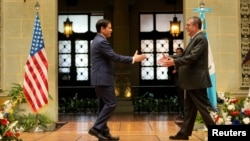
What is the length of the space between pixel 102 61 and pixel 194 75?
1.53 m

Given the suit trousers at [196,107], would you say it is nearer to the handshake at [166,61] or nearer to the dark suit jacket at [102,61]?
the handshake at [166,61]

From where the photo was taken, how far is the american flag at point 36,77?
382 inches

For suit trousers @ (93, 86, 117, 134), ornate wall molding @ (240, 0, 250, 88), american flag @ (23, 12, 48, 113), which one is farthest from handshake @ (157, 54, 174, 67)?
ornate wall molding @ (240, 0, 250, 88)

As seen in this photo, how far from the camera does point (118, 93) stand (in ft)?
56.0

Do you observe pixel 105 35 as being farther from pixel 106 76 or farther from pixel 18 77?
pixel 18 77

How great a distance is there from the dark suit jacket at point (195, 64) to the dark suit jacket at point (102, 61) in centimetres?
92

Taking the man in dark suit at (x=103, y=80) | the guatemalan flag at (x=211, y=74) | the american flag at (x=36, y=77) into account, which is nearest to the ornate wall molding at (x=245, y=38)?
the guatemalan flag at (x=211, y=74)

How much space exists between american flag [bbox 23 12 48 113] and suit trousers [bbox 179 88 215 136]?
3.54 m

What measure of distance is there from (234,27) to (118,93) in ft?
24.7

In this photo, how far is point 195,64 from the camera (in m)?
7.40

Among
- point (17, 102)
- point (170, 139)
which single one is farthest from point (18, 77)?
point (170, 139)

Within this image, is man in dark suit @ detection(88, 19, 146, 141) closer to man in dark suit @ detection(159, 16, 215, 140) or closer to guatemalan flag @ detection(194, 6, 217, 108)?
man in dark suit @ detection(159, 16, 215, 140)

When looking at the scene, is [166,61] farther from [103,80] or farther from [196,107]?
[103,80]

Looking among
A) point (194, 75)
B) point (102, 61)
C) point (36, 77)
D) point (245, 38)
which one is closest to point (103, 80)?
point (102, 61)
